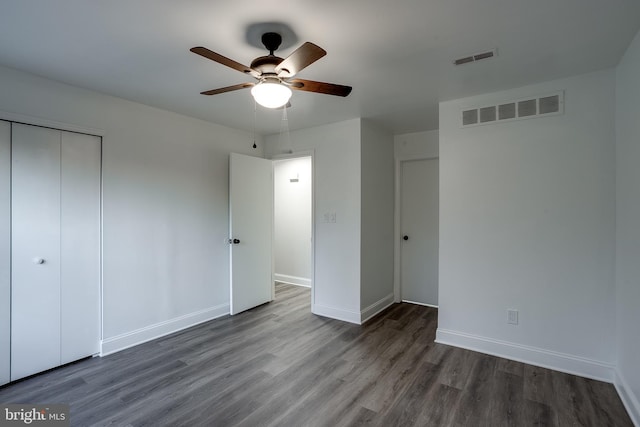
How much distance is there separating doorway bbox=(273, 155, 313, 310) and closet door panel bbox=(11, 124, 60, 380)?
320 cm

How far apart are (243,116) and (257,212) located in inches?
52.4

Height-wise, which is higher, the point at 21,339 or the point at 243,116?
the point at 243,116

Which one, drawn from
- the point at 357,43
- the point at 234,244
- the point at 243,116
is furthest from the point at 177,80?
the point at 234,244

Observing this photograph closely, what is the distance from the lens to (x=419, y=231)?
4.42m

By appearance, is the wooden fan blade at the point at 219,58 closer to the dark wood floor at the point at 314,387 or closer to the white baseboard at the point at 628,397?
the dark wood floor at the point at 314,387

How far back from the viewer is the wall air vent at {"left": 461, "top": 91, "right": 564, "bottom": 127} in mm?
2639

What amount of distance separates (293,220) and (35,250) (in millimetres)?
3693

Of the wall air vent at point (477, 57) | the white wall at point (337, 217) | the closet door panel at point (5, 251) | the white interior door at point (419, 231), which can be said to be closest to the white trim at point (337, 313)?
the white wall at point (337, 217)

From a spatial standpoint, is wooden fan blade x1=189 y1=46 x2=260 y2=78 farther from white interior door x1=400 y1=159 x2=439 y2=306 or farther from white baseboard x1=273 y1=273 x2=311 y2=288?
white baseboard x1=273 y1=273 x2=311 y2=288

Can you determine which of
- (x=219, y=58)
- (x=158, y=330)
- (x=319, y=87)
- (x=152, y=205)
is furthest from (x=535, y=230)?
(x=158, y=330)

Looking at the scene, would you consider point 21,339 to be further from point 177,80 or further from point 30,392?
point 177,80

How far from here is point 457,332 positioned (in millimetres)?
3104

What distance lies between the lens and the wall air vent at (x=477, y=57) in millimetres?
2162

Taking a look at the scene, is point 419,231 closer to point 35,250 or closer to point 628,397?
point 628,397
